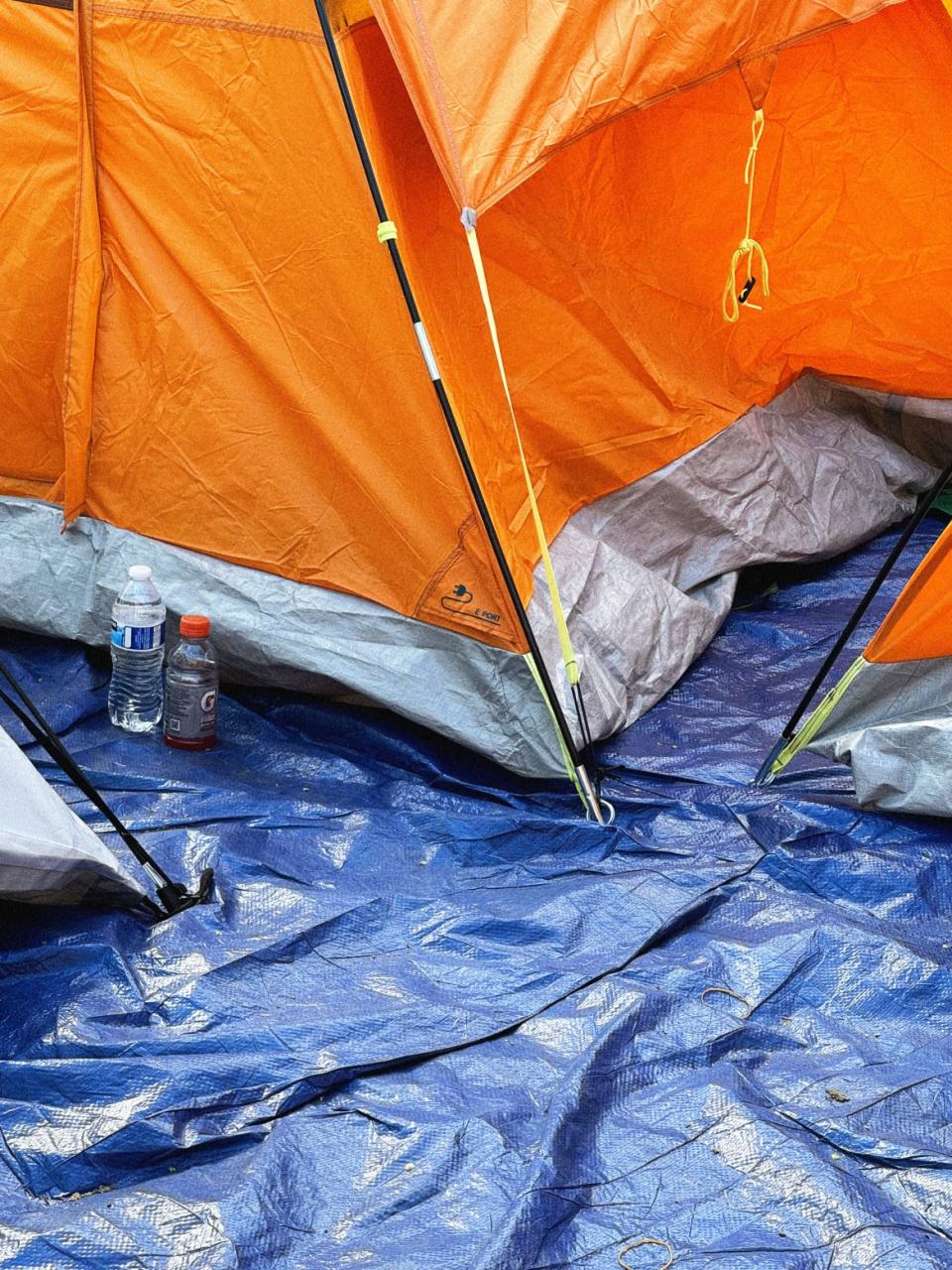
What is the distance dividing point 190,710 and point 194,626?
150 millimetres

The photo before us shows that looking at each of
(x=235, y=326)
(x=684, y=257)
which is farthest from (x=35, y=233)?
(x=684, y=257)

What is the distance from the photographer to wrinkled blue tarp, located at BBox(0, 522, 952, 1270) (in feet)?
5.19

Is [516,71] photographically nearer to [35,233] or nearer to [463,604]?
[463,604]

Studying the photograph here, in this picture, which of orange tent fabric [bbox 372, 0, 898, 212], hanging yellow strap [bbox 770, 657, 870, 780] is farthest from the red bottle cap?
hanging yellow strap [bbox 770, 657, 870, 780]

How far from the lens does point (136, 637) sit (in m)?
2.65

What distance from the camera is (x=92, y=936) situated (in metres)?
2.02

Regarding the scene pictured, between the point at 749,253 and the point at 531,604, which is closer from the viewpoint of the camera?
the point at 531,604

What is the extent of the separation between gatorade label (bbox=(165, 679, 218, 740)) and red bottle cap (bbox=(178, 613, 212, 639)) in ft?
0.30

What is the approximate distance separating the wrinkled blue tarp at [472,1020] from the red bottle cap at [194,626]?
21 cm

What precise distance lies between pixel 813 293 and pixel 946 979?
84.5 inches

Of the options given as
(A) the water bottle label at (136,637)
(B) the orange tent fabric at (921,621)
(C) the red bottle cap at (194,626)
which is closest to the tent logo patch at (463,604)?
(C) the red bottle cap at (194,626)

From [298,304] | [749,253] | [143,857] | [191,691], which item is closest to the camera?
[143,857]

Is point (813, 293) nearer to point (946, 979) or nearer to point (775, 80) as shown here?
point (775, 80)

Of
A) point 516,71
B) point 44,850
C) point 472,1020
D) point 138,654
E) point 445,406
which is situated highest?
point 516,71
